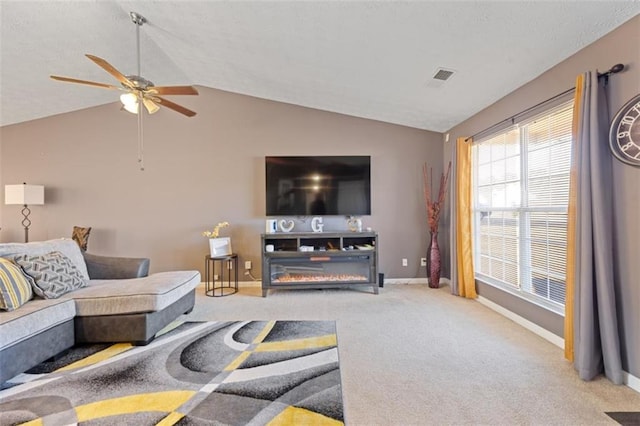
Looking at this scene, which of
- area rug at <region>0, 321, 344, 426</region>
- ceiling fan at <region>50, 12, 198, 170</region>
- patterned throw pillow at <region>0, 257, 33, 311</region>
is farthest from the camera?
ceiling fan at <region>50, 12, 198, 170</region>

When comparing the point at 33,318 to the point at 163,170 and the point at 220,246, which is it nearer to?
the point at 220,246

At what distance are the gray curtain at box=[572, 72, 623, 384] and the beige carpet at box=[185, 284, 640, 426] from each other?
0.19 m

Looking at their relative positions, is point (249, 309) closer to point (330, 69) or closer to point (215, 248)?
point (215, 248)

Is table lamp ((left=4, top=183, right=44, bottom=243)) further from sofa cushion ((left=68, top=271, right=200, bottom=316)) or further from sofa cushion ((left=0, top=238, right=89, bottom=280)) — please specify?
sofa cushion ((left=68, top=271, right=200, bottom=316))

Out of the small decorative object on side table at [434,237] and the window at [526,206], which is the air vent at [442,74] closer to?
the window at [526,206]

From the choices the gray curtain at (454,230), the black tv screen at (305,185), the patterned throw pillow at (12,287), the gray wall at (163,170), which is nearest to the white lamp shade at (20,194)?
the gray wall at (163,170)

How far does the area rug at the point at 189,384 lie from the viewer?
156cm

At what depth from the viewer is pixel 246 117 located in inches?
171

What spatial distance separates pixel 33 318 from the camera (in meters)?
1.96

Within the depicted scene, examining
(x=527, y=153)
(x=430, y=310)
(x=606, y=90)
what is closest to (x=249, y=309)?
(x=430, y=310)

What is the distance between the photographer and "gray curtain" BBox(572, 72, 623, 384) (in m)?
1.83

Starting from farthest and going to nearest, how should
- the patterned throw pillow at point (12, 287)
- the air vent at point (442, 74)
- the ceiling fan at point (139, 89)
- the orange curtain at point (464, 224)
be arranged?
the orange curtain at point (464, 224)
the air vent at point (442, 74)
the ceiling fan at point (139, 89)
the patterned throw pillow at point (12, 287)

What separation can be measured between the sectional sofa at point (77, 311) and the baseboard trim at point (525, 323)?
344cm

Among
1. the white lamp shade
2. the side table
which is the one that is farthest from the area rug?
the white lamp shade
